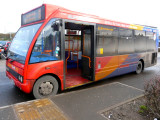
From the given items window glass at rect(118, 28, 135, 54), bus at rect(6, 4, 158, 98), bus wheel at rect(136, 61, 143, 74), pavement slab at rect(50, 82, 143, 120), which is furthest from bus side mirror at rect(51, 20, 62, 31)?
bus wheel at rect(136, 61, 143, 74)

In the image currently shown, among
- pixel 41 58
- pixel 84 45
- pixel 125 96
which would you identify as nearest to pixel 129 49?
pixel 84 45

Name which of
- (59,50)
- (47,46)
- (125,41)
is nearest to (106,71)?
(125,41)

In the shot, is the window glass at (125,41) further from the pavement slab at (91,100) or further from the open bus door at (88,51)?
the pavement slab at (91,100)

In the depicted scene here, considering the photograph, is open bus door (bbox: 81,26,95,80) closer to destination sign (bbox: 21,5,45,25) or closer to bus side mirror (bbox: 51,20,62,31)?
bus side mirror (bbox: 51,20,62,31)

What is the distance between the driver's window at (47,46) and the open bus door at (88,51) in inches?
65.3

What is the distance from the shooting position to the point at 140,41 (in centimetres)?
770

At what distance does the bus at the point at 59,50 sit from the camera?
3.91 m

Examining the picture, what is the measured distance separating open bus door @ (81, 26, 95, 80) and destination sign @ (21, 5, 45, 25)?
2.09 meters

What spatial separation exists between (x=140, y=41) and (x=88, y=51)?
373cm

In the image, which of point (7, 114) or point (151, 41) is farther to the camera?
point (151, 41)

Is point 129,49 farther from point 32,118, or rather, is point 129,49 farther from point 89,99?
point 32,118

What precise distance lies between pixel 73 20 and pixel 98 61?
6.39 feet

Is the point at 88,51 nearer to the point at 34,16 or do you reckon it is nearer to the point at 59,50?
the point at 59,50

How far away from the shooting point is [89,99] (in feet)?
13.6
